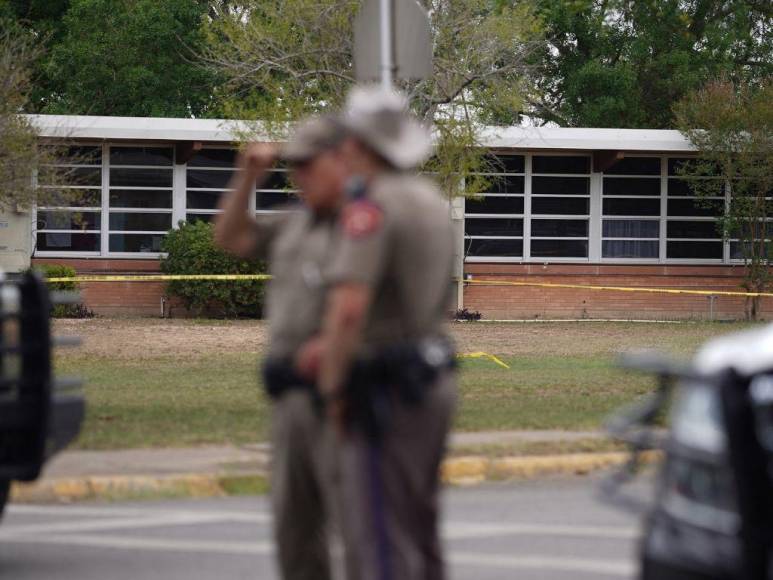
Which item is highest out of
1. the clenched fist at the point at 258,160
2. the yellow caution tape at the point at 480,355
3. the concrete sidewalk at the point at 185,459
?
the clenched fist at the point at 258,160

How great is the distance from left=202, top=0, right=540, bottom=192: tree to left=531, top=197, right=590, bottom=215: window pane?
7692 mm

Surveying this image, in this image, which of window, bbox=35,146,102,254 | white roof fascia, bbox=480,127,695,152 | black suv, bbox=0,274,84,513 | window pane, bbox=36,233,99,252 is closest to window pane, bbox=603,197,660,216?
white roof fascia, bbox=480,127,695,152

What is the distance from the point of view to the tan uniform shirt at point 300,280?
504 centimetres

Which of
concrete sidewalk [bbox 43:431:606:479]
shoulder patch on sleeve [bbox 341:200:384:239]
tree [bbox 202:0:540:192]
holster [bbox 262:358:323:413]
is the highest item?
tree [bbox 202:0:540:192]

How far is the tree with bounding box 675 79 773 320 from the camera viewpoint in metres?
34.1

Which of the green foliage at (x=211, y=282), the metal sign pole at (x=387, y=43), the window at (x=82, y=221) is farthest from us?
the window at (x=82, y=221)

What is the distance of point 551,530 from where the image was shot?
871 centimetres

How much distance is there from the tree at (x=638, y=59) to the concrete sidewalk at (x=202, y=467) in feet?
111

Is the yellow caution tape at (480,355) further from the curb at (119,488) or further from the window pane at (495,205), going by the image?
the window pane at (495,205)

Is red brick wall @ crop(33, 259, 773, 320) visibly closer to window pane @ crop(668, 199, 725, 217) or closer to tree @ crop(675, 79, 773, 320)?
tree @ crop(675, 79, 773, 320)

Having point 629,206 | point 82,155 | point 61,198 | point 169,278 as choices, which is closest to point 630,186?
point 629,206

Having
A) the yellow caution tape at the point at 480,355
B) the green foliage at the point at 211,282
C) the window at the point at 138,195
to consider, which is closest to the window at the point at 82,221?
the window at the point at 138,195

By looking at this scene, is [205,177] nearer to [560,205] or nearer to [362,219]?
[560,205]

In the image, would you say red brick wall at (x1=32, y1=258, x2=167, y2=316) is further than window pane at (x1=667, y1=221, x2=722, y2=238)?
No
